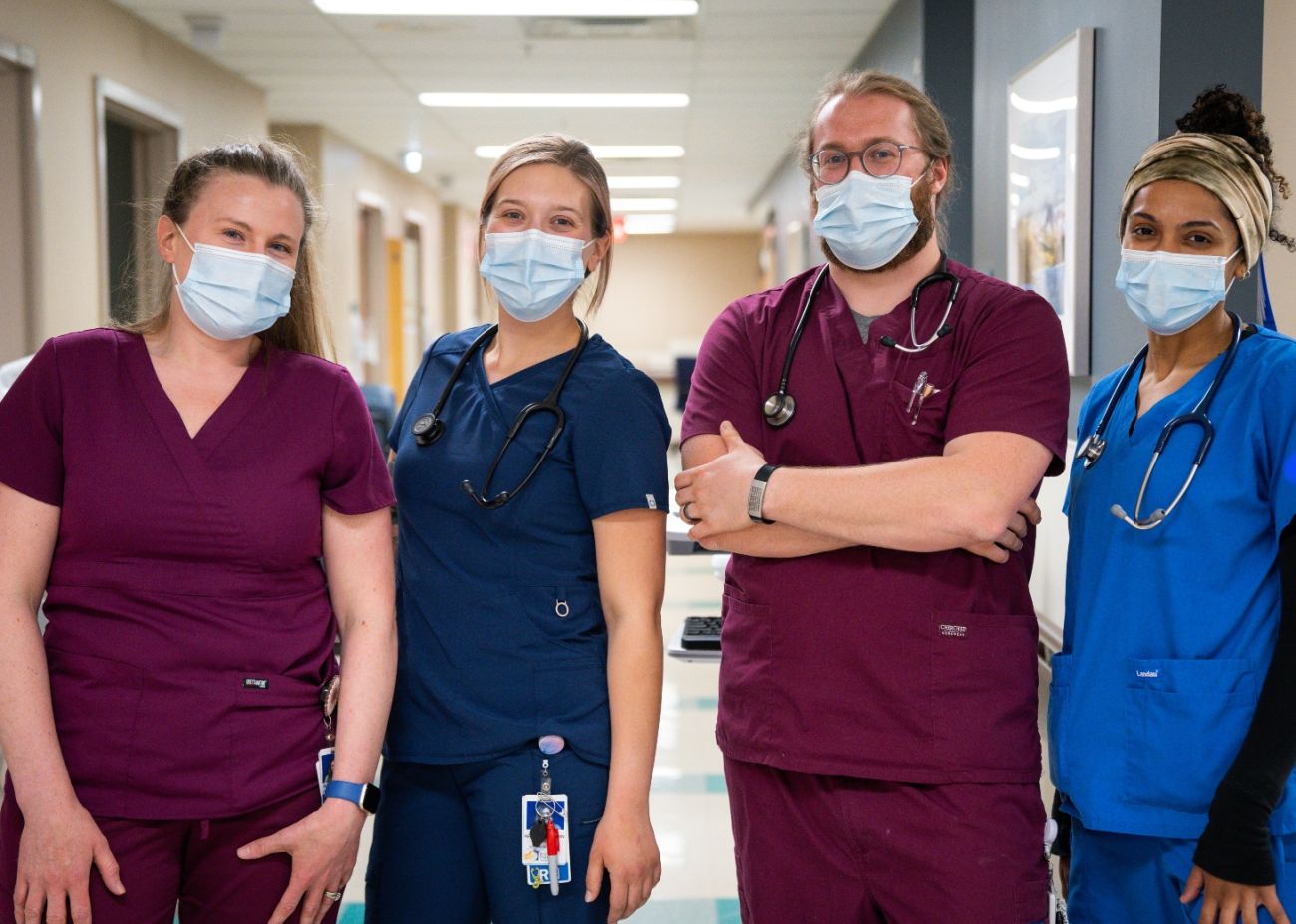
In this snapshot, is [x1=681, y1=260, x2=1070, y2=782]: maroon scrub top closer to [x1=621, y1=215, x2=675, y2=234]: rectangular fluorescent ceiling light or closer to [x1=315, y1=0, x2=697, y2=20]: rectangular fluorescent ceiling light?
[x1=315, y1=0, x2=697, y2=20]: rectangular fluorescent ceiling light

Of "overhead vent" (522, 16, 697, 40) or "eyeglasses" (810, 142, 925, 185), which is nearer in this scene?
"eyeglasses" (810, 142, 925, 185)

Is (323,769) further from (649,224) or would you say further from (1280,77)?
(649,224)

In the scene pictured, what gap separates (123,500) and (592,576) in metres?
0.55

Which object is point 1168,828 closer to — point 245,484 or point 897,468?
point 897,468

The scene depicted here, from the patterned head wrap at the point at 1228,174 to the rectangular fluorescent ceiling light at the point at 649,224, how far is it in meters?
13.8

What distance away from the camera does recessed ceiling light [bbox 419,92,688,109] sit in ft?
24.0

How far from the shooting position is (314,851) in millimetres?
1379

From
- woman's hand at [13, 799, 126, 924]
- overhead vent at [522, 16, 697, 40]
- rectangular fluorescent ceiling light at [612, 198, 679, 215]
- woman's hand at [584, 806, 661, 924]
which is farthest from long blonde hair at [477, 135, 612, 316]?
rectangular fluorescent ceiling light at [612, 198, 679, 215]

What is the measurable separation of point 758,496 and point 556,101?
647 centimetres

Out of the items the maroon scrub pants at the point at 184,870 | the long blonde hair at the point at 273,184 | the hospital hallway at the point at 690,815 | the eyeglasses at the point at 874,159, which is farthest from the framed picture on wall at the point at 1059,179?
the maroon scrub pants at the point at 184,870

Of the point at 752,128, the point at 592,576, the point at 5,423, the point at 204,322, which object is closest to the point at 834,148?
the point at 592,576

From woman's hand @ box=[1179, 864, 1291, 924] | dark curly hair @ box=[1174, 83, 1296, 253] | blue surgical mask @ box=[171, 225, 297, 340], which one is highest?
dark curly hair @ box=[1174, 83, 1296, 253]

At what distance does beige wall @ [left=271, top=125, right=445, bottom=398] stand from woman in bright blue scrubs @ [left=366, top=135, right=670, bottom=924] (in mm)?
5757

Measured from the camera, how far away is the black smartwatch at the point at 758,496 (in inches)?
58.3
